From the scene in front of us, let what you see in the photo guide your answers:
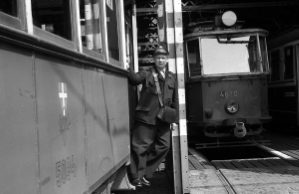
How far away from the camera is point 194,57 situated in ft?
28.5

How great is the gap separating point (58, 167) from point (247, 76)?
662 centimetres

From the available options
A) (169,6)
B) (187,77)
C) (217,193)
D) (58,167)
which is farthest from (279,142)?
(58,167)

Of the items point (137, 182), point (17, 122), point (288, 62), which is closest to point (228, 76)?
point (288, 62)

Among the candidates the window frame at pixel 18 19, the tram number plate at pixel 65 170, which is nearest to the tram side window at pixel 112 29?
the tram number plate at pixel 65 170

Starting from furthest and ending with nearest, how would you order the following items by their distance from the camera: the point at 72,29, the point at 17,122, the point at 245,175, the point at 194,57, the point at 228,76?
the point at 194,57
the point at 228,76
the point at 245,175
the point at 72,29
the point at 17,122

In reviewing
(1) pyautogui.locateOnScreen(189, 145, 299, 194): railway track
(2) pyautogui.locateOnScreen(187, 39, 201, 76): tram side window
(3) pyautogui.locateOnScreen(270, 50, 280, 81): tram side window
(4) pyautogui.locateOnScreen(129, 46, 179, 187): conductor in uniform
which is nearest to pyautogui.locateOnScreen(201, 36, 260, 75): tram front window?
(2) pyautogui.locateOnScreen(187, 39, 201, 76): tram side window

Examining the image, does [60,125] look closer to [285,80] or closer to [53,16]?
[53,16]

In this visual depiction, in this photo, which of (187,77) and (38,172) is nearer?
Result: (38,172)

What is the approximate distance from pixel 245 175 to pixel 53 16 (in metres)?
3.98

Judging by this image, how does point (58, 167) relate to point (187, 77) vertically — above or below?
below

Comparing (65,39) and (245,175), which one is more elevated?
(65,39)

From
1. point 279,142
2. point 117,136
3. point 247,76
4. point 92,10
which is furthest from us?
point 279,142

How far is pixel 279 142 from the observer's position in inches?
357

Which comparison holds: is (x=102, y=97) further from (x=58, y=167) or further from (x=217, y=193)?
(x=217, y=193)
